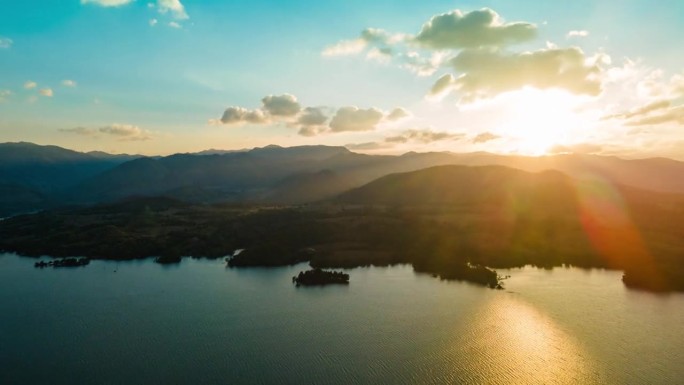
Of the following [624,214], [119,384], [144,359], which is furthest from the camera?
[624,214]

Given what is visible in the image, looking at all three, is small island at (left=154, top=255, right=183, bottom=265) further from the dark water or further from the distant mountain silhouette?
the distant mountain silhouette

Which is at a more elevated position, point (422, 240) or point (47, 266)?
point (422, 240)

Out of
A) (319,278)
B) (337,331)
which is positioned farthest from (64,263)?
(337,331)

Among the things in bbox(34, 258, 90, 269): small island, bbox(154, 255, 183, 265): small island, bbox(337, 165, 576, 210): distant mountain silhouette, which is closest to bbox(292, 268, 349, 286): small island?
bbox(154, 255, 183, 265): small island

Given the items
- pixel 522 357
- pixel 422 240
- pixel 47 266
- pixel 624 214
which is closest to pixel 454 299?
pixel 522 357

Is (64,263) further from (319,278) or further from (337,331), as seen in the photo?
(337,331)

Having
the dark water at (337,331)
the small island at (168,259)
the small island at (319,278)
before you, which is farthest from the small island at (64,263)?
the small island at (319,278)

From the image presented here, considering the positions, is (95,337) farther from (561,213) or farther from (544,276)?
(561,213)
